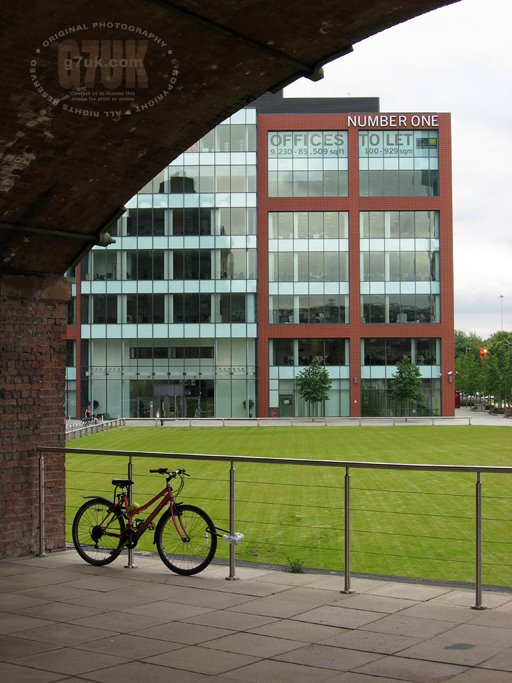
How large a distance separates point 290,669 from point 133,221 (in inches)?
2667

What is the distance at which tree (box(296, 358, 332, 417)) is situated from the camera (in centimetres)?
6931

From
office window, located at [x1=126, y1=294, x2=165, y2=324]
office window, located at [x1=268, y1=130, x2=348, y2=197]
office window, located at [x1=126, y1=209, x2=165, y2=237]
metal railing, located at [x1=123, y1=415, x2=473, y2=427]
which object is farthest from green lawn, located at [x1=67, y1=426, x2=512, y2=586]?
office window, located at [x1=268, y1=130, x2=348, y2=197]

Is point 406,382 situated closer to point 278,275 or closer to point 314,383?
point 314,383

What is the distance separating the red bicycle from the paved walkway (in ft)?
0.72

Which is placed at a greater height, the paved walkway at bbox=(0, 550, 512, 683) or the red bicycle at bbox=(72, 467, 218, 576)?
the red bicycle at bbox=(72, 467, 218, 576)

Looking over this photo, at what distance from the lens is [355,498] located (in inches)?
849

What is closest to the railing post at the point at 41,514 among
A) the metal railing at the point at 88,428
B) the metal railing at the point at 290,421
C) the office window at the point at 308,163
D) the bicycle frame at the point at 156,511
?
the bicycle frame at the point at 156,511

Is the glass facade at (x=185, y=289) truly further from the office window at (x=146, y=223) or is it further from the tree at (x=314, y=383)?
the tree at (x=314, y=383)

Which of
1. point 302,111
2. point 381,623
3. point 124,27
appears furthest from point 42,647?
point 302,111

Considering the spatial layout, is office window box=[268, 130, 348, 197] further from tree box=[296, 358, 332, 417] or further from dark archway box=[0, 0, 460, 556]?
dark archway box=[0, 0, 460, 556]

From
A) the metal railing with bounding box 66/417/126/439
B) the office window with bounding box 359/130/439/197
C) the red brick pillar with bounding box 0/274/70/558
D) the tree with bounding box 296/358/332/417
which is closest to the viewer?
the red brick pillar with bounding box 0/274/70/558

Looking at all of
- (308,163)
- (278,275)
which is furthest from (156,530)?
(308,163)

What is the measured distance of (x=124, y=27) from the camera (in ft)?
22.9

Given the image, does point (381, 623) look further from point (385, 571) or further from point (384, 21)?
point (385, 571)
